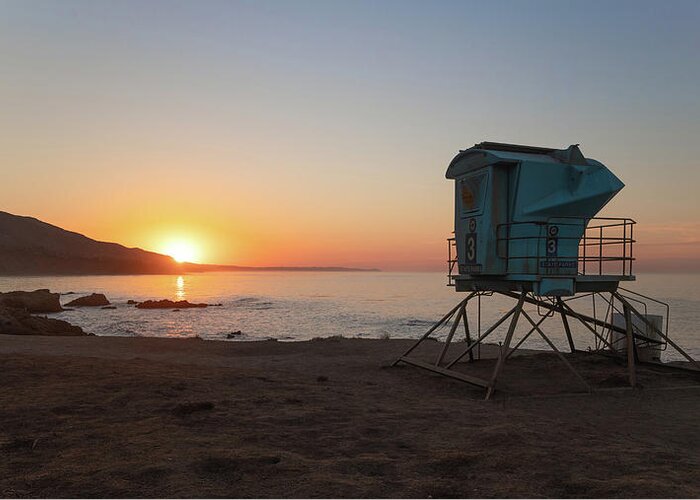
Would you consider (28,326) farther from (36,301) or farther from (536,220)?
(36,301)

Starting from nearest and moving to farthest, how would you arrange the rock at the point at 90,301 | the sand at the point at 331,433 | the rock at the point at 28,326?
the sand at the point at 331,433 < the rock at the point at 28,326 < the rock at the point at 90,301

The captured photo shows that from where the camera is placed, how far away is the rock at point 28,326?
29.1 meters

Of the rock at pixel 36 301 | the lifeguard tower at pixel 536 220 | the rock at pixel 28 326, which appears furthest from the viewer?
the rock at pixel 36 301

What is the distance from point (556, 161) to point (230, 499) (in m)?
12.5

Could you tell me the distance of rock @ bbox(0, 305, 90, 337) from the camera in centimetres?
2909

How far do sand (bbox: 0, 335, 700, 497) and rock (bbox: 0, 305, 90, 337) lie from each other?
1555 cm

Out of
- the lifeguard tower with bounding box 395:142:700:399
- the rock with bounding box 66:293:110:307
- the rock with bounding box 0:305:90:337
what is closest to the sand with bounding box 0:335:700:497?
the lifeguard tower with bounding box 395:142:700:399

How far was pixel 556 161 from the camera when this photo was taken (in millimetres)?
15008

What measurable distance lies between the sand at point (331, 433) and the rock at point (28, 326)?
51.0 feet

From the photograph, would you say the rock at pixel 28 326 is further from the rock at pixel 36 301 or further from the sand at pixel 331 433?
the rock at pixel 36 301

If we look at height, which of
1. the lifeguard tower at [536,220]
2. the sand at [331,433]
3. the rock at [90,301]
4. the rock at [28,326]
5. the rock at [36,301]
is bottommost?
the rock at [90,301]

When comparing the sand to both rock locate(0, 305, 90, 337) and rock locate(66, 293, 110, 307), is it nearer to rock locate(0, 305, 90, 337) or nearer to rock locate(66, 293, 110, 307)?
rock locate(0, 305, 90, 337)

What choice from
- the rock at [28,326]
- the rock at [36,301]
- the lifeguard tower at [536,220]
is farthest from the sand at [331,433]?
the rock at [36,301]

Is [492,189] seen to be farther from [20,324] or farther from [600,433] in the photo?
[20,324]
